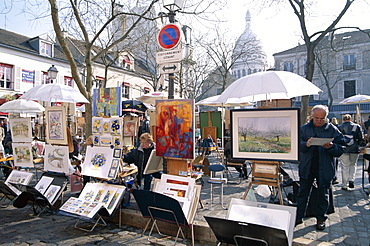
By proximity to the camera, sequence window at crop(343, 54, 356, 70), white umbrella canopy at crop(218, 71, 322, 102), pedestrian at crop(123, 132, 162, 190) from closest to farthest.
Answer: white umbrella canopy at crop(218, 71, 322, 102) < pedestrian at crop(123, 132, 162, 190) < window at crop(343, 54, 356, 70)

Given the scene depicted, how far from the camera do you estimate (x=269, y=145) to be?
12.7 feet

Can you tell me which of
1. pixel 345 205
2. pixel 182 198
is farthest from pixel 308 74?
pixel 182 198

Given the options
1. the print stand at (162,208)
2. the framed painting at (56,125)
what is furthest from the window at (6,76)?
the print stand at (162,208)

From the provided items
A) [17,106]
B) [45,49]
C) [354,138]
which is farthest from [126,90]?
[354,138]

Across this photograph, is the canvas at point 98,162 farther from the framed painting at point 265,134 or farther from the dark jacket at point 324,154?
the dark jacket at point 324,154

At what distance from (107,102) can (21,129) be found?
8.08 feet

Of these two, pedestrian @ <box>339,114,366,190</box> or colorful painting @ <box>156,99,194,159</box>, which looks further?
pedestrian @ <box>339,114,366,190</box>

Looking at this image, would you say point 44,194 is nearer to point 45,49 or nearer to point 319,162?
point 319,162

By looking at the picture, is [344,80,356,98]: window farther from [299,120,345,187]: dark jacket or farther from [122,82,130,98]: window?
[299,120,345,187]: dark jacket

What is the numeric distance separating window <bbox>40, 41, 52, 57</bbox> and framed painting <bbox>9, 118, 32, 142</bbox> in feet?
58.8

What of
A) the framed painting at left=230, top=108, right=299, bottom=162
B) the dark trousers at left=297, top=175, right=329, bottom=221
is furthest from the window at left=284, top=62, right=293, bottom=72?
the framed painting at left=230, top=108, right=299, bottom=162

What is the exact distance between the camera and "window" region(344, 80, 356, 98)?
1348 inches

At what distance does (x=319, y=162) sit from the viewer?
4.02 metres

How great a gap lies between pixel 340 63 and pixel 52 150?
117ft
